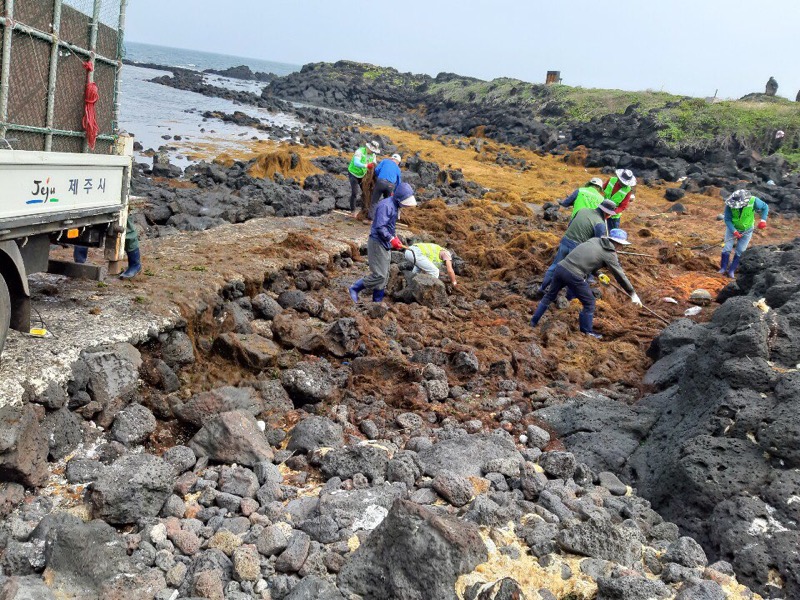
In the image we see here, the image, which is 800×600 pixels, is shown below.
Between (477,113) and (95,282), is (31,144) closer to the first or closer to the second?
(95,282)

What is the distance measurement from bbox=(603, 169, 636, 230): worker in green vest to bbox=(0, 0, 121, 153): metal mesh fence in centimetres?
709

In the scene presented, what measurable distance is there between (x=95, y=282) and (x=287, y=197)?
8220mm

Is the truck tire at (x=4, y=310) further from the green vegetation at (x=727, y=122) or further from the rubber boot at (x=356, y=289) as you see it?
the green vegetation at (x=727, y=122)

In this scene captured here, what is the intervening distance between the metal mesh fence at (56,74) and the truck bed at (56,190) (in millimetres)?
300

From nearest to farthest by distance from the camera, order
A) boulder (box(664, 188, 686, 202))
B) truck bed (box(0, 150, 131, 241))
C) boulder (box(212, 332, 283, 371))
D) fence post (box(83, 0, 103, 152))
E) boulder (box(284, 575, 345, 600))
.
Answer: boulder (box(284, 575, 345, 600)) < truck bed (box(0, 150, 131, 241)) < fence post (box(83, 0, 103, 152)) < boulder (box(212, 332, 283, 371)) < boulder (box(664, 188, 686, 202))

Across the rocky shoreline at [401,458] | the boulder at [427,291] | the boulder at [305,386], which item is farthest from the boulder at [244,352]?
the boulder at [427,291]

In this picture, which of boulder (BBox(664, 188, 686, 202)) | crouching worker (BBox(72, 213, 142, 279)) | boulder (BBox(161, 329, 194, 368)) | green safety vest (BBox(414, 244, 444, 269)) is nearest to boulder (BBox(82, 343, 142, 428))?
boulder (BBox(161, 329, 194, 368))

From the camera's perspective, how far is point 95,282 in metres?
6.92

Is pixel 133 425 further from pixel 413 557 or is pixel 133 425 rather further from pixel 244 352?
pixel 413 557

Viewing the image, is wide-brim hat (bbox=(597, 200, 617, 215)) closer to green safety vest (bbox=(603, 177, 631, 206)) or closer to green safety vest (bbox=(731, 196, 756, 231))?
green safety vest (bbox=(603, 177, 631, 206))

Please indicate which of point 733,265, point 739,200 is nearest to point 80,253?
point 739,200

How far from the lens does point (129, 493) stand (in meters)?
3.77

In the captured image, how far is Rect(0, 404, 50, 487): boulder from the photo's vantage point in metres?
3.98

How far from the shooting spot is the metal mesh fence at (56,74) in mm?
4777
